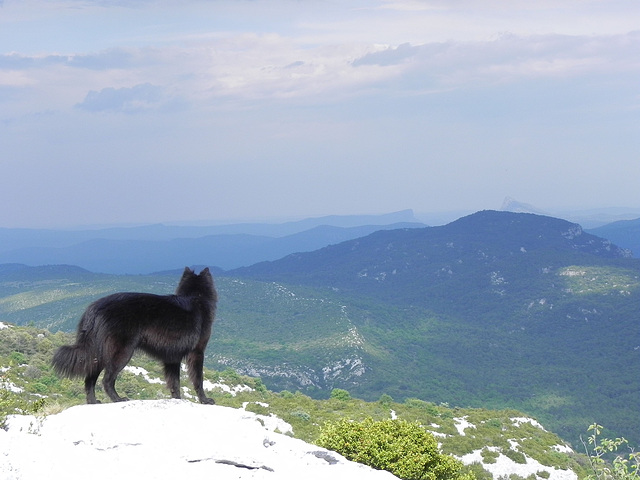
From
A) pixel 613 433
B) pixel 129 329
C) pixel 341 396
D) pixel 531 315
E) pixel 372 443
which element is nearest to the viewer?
pixel 129 329

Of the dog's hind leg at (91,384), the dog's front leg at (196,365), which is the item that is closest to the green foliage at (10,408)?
the dog's hind leg at (91,384)

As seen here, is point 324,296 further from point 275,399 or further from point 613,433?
point 275,399

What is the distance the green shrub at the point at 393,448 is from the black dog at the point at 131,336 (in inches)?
121

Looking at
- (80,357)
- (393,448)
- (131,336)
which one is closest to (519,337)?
(393,448)

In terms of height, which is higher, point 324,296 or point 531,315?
point 324,296

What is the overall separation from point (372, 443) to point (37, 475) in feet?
19.9

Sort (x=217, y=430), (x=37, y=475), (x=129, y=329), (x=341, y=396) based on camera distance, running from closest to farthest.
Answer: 1. (x=37, y=475)
2. (x=217, y=430)
3. (x=129, y=329)
4. (x=341, y=396)

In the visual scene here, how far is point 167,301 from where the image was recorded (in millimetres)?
10055

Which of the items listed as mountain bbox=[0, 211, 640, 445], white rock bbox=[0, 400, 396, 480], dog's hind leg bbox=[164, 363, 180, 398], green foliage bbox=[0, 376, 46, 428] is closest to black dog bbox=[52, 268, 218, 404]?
dog's hind leg bbox=[164, 363, 180, 398]

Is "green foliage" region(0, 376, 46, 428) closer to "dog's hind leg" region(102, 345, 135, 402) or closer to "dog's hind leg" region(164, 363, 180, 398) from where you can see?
"dog's hind leg" region(102, 345, 135, 402)

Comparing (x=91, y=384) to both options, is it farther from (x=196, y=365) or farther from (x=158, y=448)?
(x=158, y=448)

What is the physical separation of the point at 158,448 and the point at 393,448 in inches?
188

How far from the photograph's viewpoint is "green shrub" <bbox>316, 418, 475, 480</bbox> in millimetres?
10773

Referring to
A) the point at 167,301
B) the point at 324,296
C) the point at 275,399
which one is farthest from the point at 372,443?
the point at 324,296
